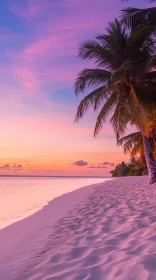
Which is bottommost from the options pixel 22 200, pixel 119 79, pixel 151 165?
pixel 22 200

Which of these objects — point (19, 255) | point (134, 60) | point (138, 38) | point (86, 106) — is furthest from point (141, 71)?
point (19, 255)

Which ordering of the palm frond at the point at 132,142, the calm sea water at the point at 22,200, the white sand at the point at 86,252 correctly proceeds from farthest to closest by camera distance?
the palm frond at the point at 132,142 < the calm sea water at the point at 22,200 < the white sand at the point at 86,252

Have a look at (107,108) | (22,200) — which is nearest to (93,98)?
(107,108)

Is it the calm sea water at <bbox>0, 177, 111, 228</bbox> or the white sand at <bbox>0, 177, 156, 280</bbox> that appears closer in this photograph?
the white sand at <bbox>0, 177, 156, 280</bbox>

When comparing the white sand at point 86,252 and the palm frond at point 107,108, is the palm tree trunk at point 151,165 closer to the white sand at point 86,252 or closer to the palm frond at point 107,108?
the palm frond at point 107,108

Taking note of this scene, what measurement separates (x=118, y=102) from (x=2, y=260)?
13.0m

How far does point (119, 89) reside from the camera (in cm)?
1537

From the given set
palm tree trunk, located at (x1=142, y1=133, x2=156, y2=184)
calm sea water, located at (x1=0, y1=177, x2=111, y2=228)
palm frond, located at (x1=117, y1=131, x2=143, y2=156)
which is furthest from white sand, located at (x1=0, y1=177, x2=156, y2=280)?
palm frond, located at (x1=117, y1=131, x2=143, y2=156)

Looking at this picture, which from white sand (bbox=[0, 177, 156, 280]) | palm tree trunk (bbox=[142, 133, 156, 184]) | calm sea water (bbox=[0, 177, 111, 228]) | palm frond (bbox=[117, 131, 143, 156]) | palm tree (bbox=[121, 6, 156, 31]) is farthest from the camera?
palm frond (bbox=[117, 131, 143, 156])

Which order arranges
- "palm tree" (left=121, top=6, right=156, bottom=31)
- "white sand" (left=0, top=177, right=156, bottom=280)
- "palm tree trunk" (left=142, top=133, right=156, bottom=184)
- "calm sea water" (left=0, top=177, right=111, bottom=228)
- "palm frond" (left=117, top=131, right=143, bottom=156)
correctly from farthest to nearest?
"palm frond" (left=117, top=131, right=143, bottom=156) < "palm tree trunk" (left=142, top=133, right=156, bottom=184) < "palm tree" (left=121, top=6, right=156, bottom=31) < "calm sea water" (left=0, top=177, right=111, bottom=228) < "white sand" (left=0, top=177, right=156, bottom=280)

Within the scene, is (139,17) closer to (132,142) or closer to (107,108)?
(107,108)

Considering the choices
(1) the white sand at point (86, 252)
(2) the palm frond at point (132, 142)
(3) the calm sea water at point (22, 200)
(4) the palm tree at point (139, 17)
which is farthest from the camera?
(2) the palm frond at point (132, 142)

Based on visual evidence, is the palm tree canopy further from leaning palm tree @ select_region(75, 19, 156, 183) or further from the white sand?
the white sand

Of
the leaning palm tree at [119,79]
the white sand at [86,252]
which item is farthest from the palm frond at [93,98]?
the white sand at [86,252]
